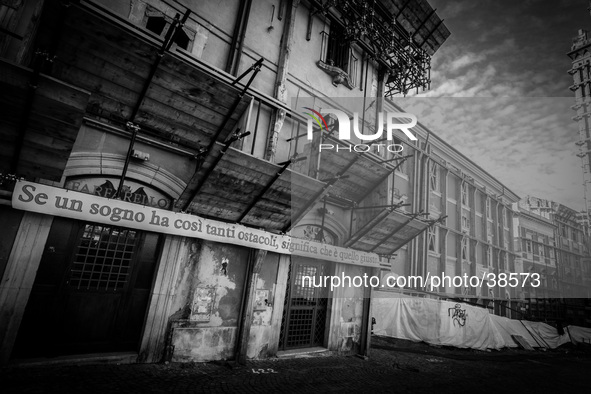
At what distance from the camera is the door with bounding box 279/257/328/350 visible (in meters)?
9.72

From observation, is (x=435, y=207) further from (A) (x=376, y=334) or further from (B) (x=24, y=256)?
(B) (x=24, y=256)

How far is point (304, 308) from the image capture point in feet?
33.2

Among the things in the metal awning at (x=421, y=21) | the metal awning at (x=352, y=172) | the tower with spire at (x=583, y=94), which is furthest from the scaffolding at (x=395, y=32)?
the tower with spire at (x=583, y=94)

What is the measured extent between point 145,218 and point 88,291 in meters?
2.00

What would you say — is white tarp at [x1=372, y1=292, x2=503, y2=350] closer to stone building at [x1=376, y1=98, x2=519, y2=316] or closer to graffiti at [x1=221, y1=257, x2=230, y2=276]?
stone building at [x1=376, y1=98, x2=519, y2=316]

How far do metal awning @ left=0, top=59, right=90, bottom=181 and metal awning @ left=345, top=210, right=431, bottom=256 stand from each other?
8514 millimetres

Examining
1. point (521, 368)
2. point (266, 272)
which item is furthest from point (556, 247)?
point (266, 272)

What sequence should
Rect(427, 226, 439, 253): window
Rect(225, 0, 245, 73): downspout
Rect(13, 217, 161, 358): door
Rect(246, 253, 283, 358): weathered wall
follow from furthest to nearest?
Rect(427, 226, 439, 253): window
Rect(225, 0, 245, 73): downspout
Rect(246, 253, 283, 358): weathered wall
Rect(13, 217, 161, 358): door

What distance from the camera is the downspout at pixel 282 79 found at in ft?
30.5

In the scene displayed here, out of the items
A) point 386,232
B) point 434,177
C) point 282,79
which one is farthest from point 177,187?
point 434,177

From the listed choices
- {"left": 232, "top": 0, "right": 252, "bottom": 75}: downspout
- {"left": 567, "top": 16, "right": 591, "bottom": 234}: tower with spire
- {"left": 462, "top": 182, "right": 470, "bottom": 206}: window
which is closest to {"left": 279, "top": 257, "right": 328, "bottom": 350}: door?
{"left": 232, "top": 0, "right": 252, "bottom": 75}: downspout

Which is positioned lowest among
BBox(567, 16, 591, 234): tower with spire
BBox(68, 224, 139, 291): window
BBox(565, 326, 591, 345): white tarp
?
BBox(565, 326, 591, 345): white tarp

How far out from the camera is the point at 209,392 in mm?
5758

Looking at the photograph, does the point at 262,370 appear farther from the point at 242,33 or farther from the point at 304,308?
the point at 242,33
